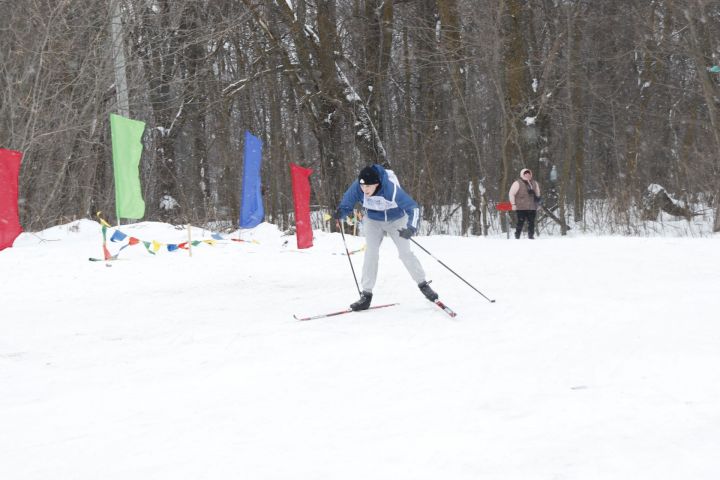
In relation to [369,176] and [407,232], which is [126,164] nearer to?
[369,176]

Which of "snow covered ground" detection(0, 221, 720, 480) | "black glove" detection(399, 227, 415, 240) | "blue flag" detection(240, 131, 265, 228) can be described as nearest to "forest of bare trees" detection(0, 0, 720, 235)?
"blue flag" detection(240, 131, 265, 228)

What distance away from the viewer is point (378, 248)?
25.2 feet

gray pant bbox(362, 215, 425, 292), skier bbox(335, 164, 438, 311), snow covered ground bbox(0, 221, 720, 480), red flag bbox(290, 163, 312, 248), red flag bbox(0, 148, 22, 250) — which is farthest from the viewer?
red flag bbox(290, 163, 312, 248)

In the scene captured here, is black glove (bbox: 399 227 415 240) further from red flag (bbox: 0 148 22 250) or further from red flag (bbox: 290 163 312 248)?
red flag (bbox: 0 148 22 250)

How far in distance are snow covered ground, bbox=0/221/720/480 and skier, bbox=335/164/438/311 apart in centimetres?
41

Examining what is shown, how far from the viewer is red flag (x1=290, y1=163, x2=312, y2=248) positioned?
12680mm

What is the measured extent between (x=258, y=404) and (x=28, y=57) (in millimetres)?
11412

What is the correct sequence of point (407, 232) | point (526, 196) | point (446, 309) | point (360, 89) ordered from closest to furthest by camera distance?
1. point (446, 309)
2. point (407, 232)
3. point (526, 196)
4. point (360, 89)

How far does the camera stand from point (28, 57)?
13.4m

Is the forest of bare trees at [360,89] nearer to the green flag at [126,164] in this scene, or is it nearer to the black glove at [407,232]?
the green flag at [126,164]

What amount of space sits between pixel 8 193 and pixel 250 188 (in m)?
4.12

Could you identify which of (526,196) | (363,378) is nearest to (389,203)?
(363,378)

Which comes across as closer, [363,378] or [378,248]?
[363,378]

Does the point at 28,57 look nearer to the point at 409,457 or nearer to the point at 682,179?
the point at 409,457
